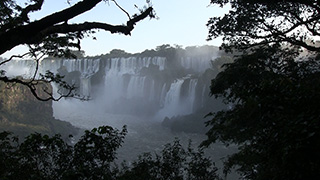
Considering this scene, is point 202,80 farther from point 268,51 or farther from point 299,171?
point 299,171

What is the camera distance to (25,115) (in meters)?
44.8

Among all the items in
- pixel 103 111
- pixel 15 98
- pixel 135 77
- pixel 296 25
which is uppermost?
pixel 296 25

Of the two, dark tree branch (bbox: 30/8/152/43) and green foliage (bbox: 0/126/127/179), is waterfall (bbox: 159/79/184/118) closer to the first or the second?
dark tree branch (bbox: 30/8/152/43)

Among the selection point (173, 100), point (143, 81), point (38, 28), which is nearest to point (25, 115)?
point (143, 81)

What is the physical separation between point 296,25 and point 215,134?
4.28m

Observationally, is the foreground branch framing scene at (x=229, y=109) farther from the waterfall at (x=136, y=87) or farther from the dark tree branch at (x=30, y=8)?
the waterfall at (x=136, y=87)

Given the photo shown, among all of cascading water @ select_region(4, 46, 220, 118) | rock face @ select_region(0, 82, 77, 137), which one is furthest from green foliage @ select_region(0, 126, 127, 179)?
cascading water @ select_region(4, 46, 220, 118)

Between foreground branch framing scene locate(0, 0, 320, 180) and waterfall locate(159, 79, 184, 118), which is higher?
foreground branch framing scene locate(0, 0, 320, 180)

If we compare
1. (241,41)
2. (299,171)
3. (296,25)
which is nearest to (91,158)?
(299,171)

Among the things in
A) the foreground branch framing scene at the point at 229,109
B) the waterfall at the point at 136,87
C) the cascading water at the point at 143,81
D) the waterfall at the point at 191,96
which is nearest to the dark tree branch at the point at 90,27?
the foreground branch framing scene at the point at 229,109

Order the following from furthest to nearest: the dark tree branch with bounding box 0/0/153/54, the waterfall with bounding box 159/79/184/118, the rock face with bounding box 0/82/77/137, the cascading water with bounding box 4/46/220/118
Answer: the waterfall with bounding box 159/79/184/118 < the cascading water with bounding box 4/46/220/118 < the rock face with bounding box 0/82/77/137 < the dark tree branch with bounding box 0/0/153/54

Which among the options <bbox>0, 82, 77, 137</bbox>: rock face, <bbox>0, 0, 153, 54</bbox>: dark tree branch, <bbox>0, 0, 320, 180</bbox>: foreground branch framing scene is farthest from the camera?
<bbox>0, 82, 77, 137</bbox>: rock face

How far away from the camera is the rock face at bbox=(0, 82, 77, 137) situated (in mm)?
40625

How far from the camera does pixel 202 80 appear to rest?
48250mm
